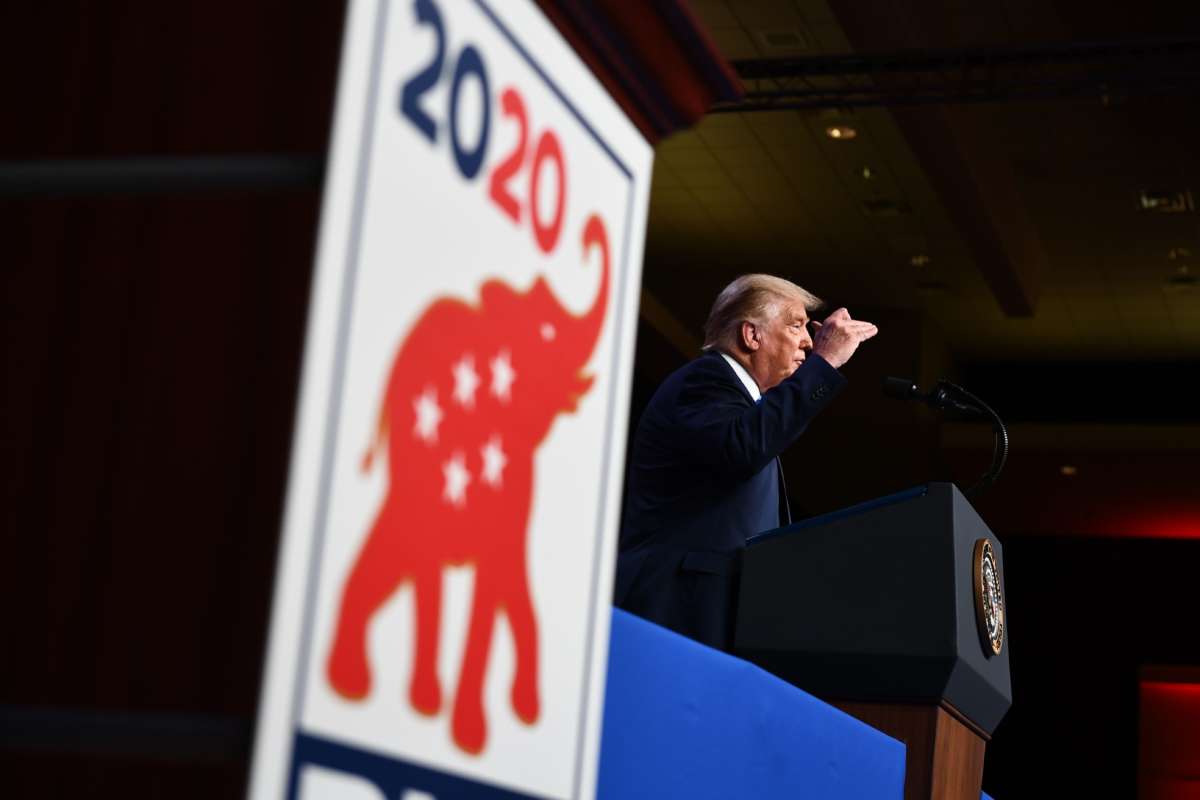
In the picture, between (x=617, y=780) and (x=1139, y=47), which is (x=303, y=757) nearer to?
(x=617, y=780)

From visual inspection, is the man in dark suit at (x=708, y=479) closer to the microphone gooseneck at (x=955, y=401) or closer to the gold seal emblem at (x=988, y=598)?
the microphone gooseneck at (x=955, y=401)

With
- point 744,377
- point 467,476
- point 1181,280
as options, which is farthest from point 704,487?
point 1181,280

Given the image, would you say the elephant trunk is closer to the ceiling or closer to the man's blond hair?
the man's blond hair

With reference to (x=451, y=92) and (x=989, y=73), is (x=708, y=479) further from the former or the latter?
(x=989, y=73)

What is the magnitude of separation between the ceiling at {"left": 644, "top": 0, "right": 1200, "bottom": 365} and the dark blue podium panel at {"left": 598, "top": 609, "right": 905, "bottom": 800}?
4728 mm

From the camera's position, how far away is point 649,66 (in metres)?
0.78

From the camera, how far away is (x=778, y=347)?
2494 mm

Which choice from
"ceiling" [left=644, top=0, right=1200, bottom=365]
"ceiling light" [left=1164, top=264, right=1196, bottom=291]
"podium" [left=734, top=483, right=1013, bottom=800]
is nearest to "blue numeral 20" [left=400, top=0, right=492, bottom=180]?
"podium" [left=734, top=483, right=1013, bottom=800]

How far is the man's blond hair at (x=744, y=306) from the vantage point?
2.48 meters

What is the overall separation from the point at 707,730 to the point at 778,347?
1268mm

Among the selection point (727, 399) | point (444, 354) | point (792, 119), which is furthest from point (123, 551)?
point (792, 119)

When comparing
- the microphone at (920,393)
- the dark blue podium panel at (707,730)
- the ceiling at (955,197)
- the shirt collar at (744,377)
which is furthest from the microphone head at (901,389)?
the ceiling at (955,197)

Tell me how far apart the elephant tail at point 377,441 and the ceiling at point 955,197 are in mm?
5591

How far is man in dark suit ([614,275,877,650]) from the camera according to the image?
206 centimetres
